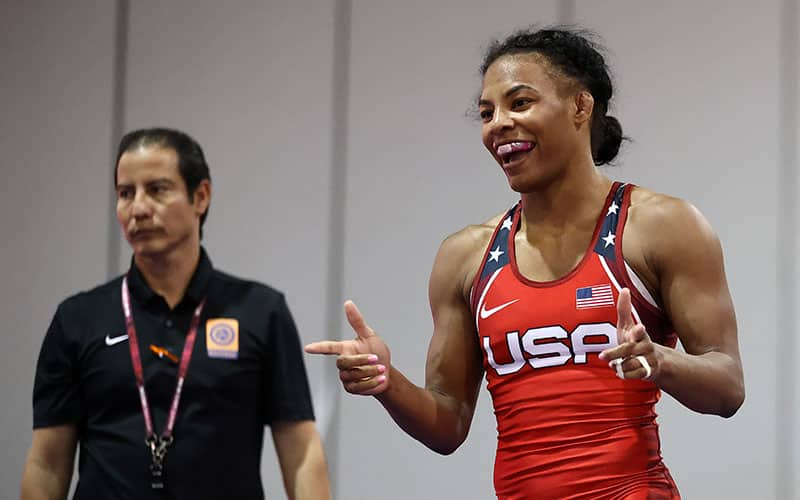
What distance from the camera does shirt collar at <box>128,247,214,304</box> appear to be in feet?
8.85

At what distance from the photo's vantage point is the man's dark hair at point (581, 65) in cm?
232

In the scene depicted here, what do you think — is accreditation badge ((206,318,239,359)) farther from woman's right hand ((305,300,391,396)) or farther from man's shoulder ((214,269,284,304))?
woman's right hand ((305,300,391,396))

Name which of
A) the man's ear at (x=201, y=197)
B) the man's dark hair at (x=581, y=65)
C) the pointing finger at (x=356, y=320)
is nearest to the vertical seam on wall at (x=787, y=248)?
the man's dark hair at (x=581, y=65)

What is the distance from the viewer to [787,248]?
424cm

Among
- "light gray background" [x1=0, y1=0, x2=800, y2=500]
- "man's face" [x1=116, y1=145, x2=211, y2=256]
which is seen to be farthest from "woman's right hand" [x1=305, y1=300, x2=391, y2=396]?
"light gray background" [x1=0, y1=0, x2=800, y2=500]

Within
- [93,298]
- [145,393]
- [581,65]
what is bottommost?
[145,393]

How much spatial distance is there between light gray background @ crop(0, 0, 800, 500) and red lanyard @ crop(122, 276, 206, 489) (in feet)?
6.60

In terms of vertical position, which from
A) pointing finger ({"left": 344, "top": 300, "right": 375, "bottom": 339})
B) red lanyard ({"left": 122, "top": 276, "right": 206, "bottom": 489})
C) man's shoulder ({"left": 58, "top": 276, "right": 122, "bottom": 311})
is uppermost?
man's shoulder ({"left": 58, "top": 276, "right": 122, "bottom": 311})

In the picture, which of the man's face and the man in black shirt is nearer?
the man in black shirt

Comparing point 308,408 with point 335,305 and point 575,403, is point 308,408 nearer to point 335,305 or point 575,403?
point 575,403

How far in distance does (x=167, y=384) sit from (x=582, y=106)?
1128 millimetres

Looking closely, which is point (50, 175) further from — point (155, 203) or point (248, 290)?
point (248, 290)

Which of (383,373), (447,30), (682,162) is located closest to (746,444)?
(682,162)

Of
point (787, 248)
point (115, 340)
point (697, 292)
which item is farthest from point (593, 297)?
point (787, 248)
